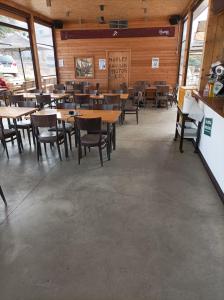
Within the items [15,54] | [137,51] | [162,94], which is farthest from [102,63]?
[15,54]

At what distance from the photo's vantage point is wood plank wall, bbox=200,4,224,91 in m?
3.76

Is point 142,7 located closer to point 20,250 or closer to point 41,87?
point 41,87

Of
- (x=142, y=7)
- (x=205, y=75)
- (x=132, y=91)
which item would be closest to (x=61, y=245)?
(x=205, y=75)

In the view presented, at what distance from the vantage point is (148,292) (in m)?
1.57

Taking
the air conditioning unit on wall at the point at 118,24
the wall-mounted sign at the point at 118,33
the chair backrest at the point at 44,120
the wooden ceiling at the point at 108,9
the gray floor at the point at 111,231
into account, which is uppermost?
the wooden ceiling at the point at 108,9

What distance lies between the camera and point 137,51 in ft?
28.8

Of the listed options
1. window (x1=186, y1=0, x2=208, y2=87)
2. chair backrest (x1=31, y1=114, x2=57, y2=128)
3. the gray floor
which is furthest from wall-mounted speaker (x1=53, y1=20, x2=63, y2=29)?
the gray floor

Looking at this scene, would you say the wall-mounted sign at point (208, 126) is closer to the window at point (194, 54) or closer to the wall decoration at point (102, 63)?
the window at point (194, 54)

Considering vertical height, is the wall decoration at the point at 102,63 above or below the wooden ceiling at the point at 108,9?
below

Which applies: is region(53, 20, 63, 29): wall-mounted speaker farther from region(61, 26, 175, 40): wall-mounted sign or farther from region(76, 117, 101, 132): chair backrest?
region(76, 117, 101, 132): chair backrest

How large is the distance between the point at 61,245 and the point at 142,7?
7.37m

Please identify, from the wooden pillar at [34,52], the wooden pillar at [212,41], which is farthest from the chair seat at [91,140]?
the wooden pillar at [34,52]

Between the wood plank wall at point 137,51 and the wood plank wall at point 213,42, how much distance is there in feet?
16.4

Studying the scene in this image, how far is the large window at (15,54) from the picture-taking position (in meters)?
6.60
